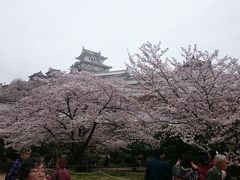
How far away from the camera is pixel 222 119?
14.5 metres

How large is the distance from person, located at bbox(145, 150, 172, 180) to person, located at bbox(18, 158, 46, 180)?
14.4 ft

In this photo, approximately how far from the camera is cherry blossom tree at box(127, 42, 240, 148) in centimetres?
1509

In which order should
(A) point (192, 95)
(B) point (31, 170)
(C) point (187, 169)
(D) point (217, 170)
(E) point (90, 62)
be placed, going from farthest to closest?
(E) point (90, 62) < (A) point (192, 95) < (C) point (187, 169) < (D) point (217, 170) < (B) point (31, 170)

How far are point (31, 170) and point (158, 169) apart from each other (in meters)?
4.54

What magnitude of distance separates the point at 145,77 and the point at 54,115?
739cm

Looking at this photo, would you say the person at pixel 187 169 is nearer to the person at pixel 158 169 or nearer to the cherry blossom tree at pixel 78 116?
the person at pixel 158 169

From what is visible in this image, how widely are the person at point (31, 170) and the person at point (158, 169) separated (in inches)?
173

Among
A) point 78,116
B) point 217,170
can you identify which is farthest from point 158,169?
point 78,116

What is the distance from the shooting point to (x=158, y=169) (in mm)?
7254

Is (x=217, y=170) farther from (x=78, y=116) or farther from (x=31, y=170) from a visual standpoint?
(x=78, y=116)

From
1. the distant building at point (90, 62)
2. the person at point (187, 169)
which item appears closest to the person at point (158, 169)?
the person at point (187, 169)

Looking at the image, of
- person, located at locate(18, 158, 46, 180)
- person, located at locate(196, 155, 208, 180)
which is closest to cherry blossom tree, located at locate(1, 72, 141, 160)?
person, located at locate(196, 155, 208, 180)

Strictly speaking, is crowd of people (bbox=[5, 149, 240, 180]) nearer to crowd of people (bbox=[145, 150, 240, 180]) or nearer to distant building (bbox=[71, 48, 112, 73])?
crowd of people (bbox=[145, 150, 240, 180])

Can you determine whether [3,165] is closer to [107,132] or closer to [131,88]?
[107,132]
